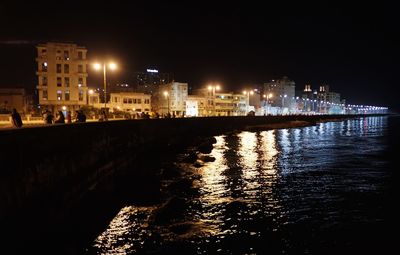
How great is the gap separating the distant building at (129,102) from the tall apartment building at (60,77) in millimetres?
11357

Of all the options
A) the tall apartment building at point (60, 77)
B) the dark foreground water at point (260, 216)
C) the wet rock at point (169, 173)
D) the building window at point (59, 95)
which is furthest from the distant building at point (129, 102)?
the dark foreground water at point (260, 216)

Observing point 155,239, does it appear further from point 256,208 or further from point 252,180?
point 252,180

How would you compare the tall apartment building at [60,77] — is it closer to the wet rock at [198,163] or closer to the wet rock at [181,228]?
the wet rock at [198,163]

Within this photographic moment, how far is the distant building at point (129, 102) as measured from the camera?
99750 millimetres

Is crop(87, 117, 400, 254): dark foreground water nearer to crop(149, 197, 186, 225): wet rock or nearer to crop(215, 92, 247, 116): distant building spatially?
crop(149, 197, 186, 225): wet rock

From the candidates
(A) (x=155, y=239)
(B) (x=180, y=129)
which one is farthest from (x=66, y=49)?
(A) (x=155, y=239)

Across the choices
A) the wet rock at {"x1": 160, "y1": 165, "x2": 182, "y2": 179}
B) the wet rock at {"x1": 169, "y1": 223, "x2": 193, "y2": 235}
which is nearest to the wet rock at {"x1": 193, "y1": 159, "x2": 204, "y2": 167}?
the wet rock at {"x1": 160, "y1": 165, "x2": 182, "y2": 179}

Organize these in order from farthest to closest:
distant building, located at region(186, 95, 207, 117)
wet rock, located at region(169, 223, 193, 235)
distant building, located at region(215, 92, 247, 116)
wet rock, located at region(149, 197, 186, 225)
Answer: distant building, located at region(215, 92, 247, 116) < distant building, located at region(186, 95, 207, 117) < wet rock, located at region(149, 197, 186, 225) < wet rock, located at region(169, 223, 193, 235)

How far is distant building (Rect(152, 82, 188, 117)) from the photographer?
392 ft

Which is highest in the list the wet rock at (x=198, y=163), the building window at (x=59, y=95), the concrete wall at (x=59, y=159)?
the building window at (x=59, y=95)

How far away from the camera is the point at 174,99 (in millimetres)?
A: 119750

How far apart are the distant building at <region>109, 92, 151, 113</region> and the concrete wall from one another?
5905 cm

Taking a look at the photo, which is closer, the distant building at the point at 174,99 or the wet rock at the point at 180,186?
the wet rock at the point at 180,186

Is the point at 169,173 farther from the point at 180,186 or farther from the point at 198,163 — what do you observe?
the point at 198,163
